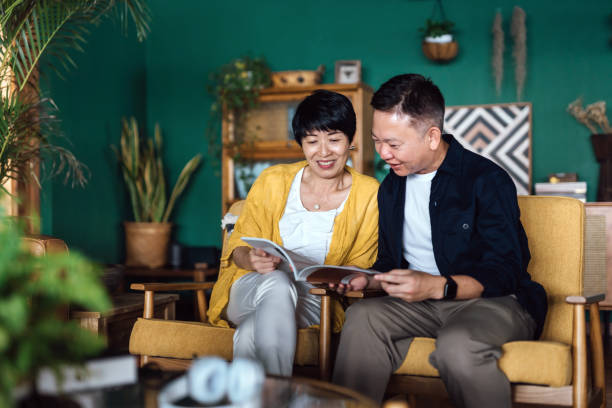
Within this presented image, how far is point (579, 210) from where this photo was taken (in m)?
2.23

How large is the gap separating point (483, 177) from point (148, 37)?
4187mm

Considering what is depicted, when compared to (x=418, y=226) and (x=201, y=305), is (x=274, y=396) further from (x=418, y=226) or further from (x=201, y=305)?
(x=201, y=305)

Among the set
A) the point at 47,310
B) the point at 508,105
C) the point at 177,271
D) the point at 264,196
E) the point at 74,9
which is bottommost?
the point at 177,271

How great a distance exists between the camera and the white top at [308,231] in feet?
7.94

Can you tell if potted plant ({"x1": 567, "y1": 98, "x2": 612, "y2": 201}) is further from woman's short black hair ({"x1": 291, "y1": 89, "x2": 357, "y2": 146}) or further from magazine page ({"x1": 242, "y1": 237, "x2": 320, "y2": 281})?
magazine page ({"x1": 242, "y1": 237, "x2": 320, "y2": 281})

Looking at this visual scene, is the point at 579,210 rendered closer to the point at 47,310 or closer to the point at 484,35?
the point at 47,310

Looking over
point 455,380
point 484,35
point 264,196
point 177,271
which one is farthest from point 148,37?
point 455,380

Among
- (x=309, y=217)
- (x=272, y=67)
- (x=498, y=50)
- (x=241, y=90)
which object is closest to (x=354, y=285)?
(x=309, y=217)

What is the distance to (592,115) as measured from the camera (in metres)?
4.41

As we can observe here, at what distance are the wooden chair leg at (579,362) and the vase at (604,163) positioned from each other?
8.85 ft

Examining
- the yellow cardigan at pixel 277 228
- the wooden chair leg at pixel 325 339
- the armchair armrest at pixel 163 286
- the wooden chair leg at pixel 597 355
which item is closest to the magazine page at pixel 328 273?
the wooden chair leg at pixel 325 339

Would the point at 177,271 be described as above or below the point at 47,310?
below

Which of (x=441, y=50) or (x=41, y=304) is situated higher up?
(x=441, y=50)

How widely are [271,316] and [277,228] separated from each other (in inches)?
22.8
